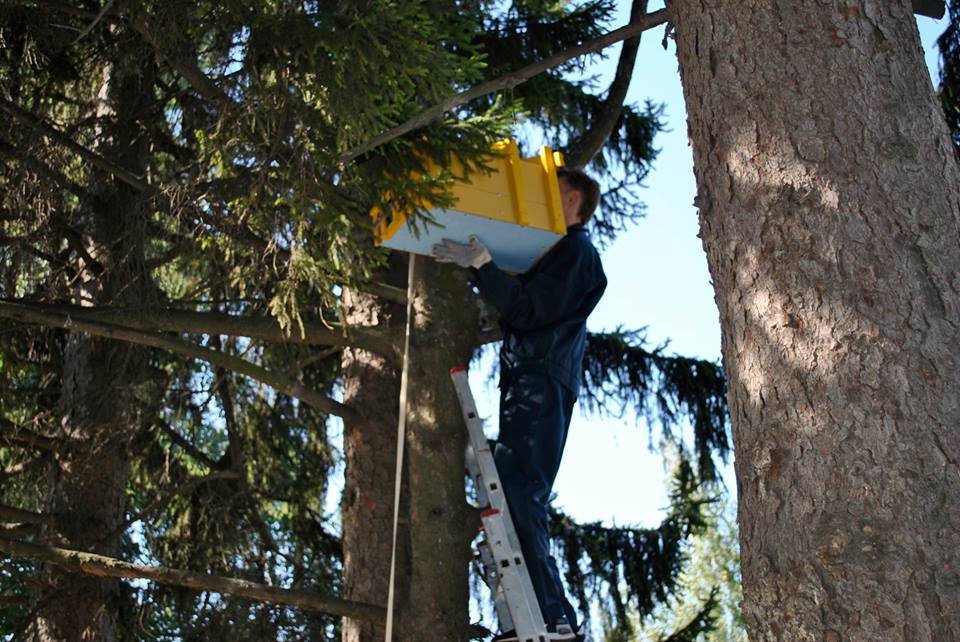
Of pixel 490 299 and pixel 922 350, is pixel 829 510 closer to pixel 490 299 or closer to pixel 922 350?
pixel 922 350

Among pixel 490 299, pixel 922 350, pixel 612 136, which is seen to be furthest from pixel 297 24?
Result: pixel 612 136

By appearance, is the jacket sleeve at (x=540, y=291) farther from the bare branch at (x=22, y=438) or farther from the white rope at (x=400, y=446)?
the bare branch at (x=22, y=438)

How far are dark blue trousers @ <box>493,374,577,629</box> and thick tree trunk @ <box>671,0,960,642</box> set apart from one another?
2250 mm

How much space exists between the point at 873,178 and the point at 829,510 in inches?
33.5

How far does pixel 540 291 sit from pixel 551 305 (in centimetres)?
8

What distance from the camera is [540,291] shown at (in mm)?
5473

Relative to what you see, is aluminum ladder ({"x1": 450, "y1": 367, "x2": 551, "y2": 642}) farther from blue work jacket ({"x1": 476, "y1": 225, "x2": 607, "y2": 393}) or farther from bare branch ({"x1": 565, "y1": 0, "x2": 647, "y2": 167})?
bare branch ({"x1": 565, "y1": 0, "x2": 647, "y2": 167})

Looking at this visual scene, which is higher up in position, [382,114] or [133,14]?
[133,14]

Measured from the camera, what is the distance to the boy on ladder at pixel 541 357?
520 centimetres

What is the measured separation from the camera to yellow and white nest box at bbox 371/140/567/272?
531cm

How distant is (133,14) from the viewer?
5.12 meters

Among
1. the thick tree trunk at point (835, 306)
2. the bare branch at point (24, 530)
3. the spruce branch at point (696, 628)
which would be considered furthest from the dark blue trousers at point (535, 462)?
the bare branch at point (24, 530)

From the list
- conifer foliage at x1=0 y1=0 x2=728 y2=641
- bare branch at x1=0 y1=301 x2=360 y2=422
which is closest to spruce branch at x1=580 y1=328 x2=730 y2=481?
conifer foliage at x1=0 y1=0 x2=728 y2=641

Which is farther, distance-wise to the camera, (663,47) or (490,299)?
(490,299)
